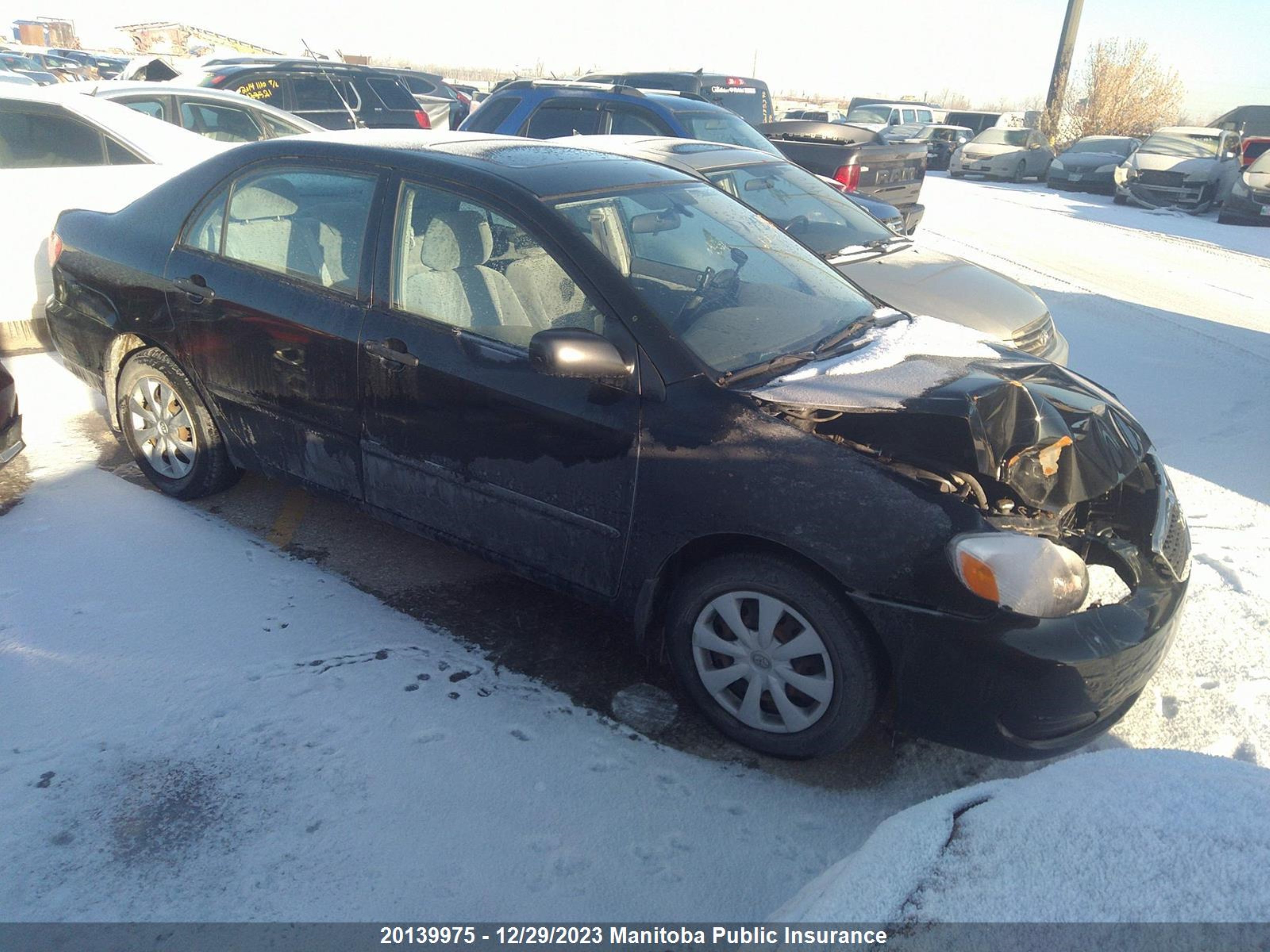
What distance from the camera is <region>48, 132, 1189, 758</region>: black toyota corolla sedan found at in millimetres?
2646

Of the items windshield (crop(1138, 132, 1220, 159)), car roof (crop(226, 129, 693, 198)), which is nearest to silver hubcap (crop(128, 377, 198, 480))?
car roof (crop(226, 129, 693, 198))

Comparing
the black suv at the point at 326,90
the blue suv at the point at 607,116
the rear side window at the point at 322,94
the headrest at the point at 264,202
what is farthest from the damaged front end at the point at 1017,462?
the rear side window at the point at 322,94

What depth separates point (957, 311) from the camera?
18.0 ft

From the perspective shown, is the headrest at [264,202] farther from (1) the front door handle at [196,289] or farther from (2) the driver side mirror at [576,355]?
(2) the driver side mirror at [576,355]

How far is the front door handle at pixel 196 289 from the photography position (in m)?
3.94

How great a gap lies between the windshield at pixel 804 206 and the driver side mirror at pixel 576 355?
3443 mm

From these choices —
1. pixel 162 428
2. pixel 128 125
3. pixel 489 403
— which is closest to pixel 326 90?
pixel 128 125

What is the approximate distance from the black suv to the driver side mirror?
932cm

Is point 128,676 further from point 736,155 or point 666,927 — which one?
point 736,155

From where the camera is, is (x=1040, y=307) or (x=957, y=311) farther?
(x=1040, y=307)

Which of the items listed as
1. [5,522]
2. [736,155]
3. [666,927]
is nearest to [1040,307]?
[736,155]

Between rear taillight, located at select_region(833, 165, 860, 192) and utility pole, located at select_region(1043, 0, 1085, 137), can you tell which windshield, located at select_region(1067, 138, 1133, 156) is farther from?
rear taillight, located at select_region(833, 165, 860, 192)

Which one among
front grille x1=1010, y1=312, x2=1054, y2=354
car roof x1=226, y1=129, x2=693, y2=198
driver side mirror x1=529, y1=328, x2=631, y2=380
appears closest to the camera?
driver side mirror x1=529, y1=328, x2=631, y2=380

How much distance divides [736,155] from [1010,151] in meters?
21.7
